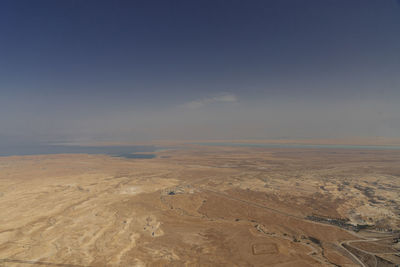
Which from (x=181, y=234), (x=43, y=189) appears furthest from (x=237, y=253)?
(x=43, y=189)

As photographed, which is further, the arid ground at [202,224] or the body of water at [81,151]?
the body of water at [81,151]

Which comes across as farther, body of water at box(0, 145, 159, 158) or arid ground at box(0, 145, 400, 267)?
body of water at box(0, 145, 159, 158)

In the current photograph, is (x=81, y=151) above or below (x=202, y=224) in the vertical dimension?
above

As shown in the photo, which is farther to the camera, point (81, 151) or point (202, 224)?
point (81, 151)

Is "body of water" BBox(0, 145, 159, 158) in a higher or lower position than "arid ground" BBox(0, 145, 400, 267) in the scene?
higher

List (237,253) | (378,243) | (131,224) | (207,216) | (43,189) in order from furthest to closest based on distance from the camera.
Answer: (43,189)
(207,216)
(131,224)
(378,243)
(237,253)

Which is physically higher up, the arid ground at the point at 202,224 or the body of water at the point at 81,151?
the body of water at the point at 81,151

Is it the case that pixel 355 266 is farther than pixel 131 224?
No

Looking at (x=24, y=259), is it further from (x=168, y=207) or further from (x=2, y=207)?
(x=2, y=207)
